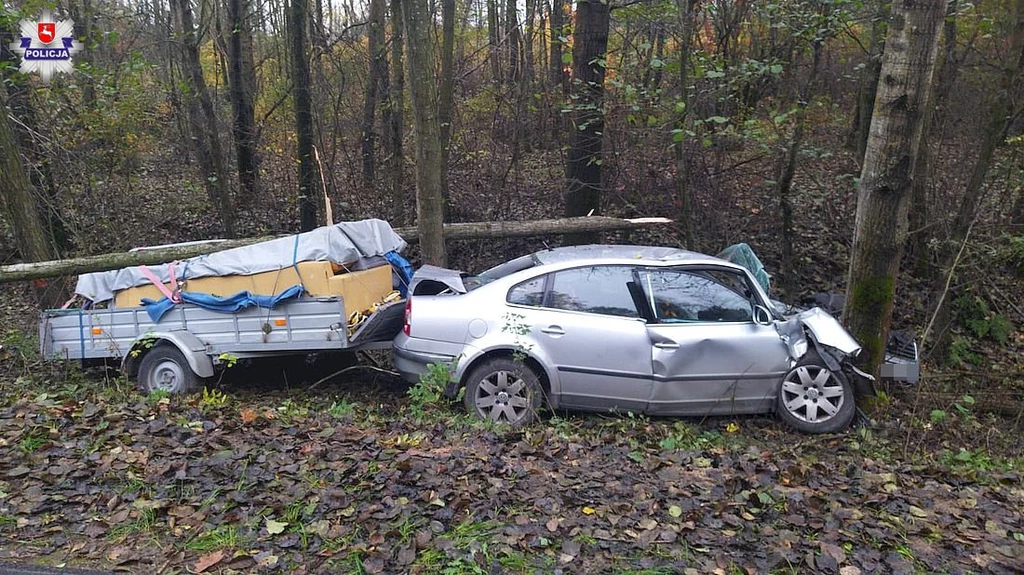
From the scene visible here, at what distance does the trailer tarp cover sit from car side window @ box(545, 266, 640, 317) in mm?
2195

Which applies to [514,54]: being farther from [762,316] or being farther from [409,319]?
[762,316]

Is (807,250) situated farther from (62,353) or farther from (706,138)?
(62,353)

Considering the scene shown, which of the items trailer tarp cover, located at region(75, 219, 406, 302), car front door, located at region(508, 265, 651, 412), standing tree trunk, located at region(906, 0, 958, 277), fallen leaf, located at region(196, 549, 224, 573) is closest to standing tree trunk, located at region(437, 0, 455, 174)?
trailer tarp cover, located at region(75, 219, 406, 302)

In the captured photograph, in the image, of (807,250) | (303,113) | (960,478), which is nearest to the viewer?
(960,478)

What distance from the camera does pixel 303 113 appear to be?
12.3 metres

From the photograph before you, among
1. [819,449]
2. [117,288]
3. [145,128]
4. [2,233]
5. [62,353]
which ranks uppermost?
[145,128]

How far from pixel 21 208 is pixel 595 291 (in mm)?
7547

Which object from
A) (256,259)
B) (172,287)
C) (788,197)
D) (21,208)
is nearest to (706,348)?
(256,259)

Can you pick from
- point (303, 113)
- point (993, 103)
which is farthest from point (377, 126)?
point (993, 103)

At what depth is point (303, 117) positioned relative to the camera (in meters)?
12.3

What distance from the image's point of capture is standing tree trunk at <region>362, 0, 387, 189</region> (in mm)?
12789

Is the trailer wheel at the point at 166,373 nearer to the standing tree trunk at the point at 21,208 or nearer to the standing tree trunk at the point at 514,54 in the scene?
the standing tree trunk at the point at 21,208

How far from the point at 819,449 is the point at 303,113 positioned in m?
9.98

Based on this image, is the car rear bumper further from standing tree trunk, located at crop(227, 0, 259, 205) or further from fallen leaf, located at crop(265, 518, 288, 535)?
standing tree trunk, located at crop(227, 0, 259, 205)
